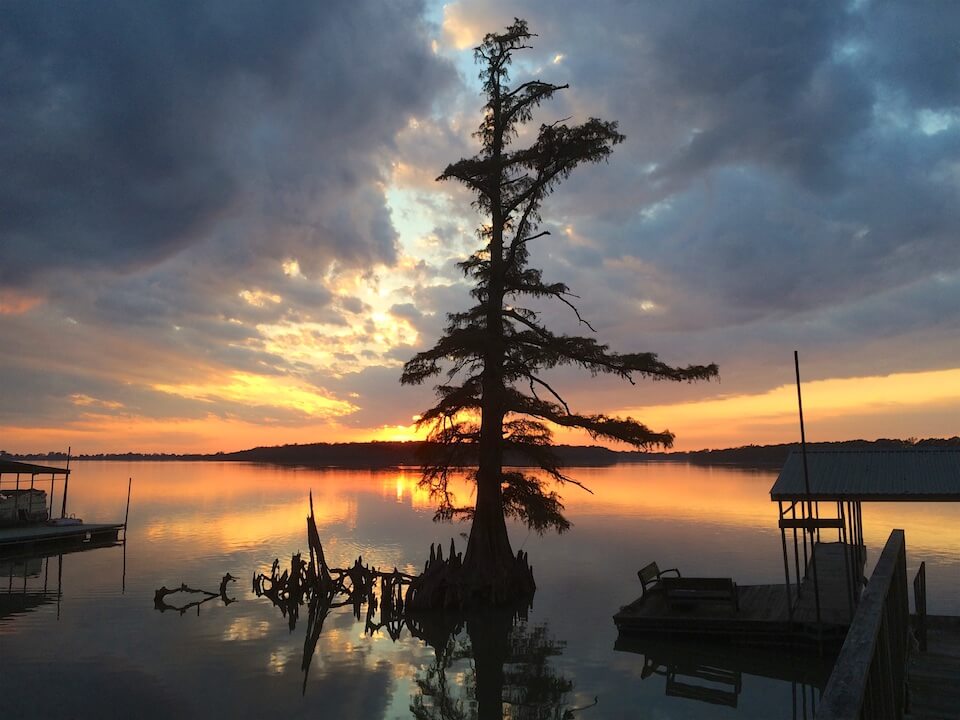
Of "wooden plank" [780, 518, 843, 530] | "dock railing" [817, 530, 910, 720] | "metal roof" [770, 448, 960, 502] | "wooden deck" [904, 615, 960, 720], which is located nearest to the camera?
"dock railing" [817, 530, 910, 720]

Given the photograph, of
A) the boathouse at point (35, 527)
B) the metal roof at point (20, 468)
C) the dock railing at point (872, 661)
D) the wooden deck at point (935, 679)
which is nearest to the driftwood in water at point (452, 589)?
the wooden deck at point (935, 679)

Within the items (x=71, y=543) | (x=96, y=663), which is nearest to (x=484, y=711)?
(x=96, y=663)

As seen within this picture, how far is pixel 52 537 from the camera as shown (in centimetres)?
4366

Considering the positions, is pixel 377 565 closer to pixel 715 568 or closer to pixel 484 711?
pixel 715 568

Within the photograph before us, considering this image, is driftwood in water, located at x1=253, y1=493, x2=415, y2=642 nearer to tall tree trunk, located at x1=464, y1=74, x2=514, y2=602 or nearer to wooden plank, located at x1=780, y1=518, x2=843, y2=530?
tall tree trunk, located at x1=464, y1=74, x2=514, y2=602

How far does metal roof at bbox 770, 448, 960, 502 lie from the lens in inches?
679

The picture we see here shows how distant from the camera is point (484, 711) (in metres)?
15.3

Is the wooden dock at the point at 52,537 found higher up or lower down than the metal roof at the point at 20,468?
lower down

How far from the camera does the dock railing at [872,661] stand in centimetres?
390

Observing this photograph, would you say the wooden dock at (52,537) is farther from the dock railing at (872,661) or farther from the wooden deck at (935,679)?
the dock railing at (872,661)

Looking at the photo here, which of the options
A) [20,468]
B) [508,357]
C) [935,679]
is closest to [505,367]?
[508,357]

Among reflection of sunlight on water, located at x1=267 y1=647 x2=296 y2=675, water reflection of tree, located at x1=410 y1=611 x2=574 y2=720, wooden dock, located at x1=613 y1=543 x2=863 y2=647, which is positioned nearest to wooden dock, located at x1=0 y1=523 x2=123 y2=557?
reflection of sunlight on water, located at x1=267 y1=647 x2=296 y2=675

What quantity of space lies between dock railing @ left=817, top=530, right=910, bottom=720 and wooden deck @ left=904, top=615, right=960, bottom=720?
25cm

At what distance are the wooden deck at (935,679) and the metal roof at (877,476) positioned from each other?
5757mm
